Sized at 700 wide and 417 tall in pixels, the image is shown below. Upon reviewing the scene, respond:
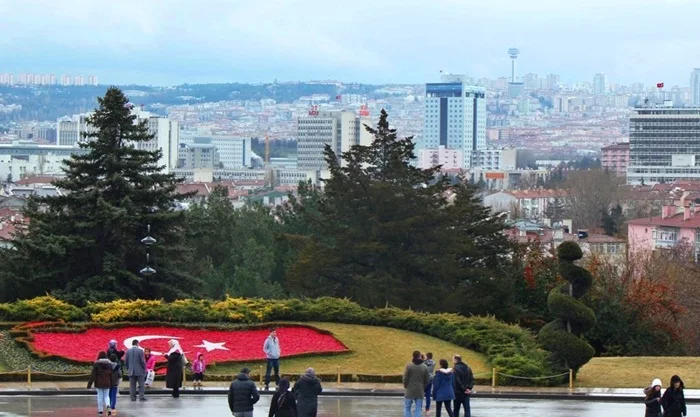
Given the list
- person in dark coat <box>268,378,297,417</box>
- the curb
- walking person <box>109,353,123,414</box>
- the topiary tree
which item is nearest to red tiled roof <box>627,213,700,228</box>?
the topiary tree

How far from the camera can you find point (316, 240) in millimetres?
50906

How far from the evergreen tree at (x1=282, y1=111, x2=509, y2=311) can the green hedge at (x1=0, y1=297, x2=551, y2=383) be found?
8.88 m

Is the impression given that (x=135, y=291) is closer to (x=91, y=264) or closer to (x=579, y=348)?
(x=91, y=264)

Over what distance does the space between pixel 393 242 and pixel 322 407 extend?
2284 centimetres

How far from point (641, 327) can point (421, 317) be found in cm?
691

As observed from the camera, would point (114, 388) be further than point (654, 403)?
Yes

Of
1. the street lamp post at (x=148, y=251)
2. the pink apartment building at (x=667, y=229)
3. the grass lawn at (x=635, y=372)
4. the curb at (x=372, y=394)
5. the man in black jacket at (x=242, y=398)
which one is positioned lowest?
the pink apartment building at (x=667, y=229)

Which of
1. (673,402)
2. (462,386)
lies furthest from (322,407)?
(673,402)

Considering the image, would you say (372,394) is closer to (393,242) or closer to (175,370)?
(175,370)

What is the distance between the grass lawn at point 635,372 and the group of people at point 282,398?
8.07 meters

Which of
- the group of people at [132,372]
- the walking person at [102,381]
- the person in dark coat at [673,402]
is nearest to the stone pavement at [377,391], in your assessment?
the group of people at [132,372]

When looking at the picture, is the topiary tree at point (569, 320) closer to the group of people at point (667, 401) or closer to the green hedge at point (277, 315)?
the green hedge at point (277, 315)

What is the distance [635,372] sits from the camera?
29.7 m

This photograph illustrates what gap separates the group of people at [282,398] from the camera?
68.5 ft
